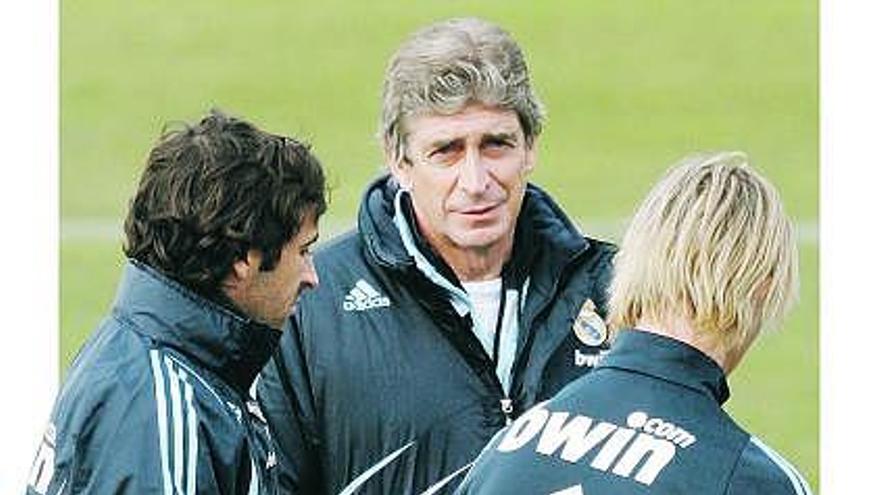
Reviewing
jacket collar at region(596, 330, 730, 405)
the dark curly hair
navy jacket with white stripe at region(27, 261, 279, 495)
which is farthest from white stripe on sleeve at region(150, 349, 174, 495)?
jacket collar at region(596, 330, 730, 405)

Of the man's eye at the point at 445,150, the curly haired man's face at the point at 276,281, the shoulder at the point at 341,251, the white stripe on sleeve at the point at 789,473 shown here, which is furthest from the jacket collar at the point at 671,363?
the shoulder at the point at 341,251

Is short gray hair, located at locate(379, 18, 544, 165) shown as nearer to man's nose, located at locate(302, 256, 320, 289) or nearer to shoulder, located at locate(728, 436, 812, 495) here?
man's nose, located at locate(302, 256, 320, 289)

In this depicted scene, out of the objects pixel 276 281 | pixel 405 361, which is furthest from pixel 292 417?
→ pixel 276 281

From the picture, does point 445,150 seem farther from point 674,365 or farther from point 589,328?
point 674,365

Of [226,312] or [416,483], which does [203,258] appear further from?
[416,483]

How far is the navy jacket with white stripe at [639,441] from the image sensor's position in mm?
3506

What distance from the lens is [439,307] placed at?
4785 mm

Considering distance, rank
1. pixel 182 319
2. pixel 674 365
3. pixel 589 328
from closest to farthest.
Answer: pixel 674 365, pixel 182 319, pixel 589 328

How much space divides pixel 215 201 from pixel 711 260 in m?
0.77

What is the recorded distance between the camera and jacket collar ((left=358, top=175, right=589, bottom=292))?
4812 mm

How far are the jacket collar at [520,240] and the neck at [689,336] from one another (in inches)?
45.6

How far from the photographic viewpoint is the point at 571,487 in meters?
3.56

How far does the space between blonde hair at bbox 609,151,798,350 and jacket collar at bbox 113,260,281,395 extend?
0.60 metres
